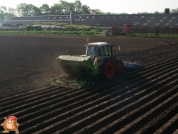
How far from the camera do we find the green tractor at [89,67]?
33.4 feet

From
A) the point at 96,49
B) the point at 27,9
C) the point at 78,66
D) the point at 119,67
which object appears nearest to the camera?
the point at 78,66

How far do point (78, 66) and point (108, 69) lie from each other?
5.55 feet

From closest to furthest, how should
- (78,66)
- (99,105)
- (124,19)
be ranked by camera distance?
1. (99,105)
2. (78,66)
3. (124,19)

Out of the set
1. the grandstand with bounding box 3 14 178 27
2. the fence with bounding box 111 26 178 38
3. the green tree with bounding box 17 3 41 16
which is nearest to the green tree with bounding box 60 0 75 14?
the green tree with bounding box 17 3 41 16

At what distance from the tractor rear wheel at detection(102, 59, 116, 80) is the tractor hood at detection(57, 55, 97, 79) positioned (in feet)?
2.24

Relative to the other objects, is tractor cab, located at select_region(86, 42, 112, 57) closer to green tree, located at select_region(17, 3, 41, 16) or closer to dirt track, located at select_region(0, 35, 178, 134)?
dirt track, located at select_region(0, 35, 178, 134)

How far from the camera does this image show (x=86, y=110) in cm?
762

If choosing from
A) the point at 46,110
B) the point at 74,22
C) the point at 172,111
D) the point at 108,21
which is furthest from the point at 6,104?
the point at 74,22

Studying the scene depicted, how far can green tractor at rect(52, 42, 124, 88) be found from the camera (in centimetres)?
1020

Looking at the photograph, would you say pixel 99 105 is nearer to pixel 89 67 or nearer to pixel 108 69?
pixel 89 67

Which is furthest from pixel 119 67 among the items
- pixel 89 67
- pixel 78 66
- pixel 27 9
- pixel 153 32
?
pixel 27 9

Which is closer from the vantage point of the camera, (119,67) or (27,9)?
(119,67)

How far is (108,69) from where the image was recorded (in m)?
11.4

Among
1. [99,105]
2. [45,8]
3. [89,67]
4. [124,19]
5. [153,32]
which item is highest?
[45,8]
